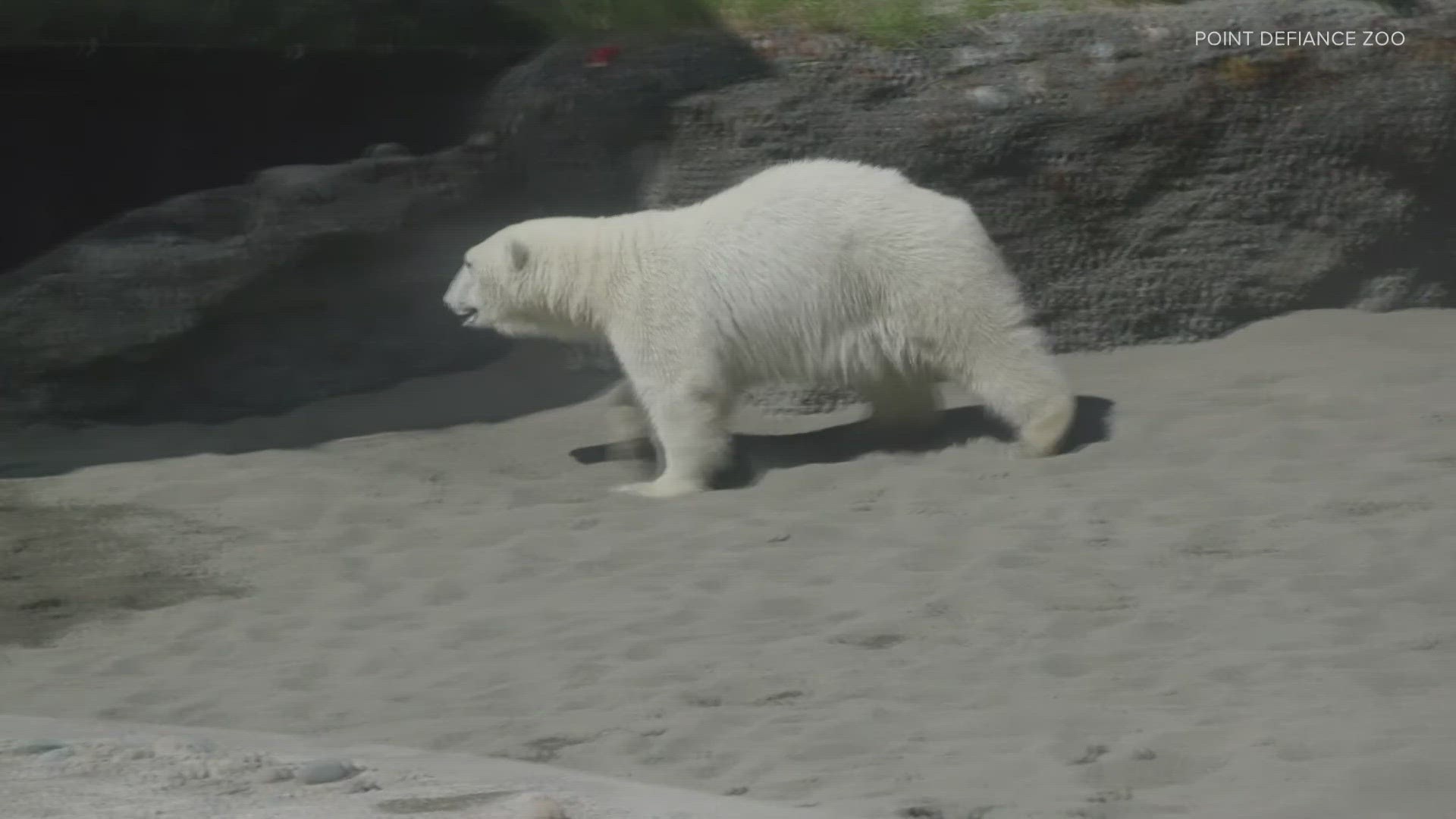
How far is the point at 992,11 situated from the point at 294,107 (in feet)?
11.5

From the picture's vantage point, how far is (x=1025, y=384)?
25.2 feet

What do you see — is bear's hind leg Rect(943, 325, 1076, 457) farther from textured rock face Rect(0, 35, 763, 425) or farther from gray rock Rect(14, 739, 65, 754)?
gray rock Rect(14, 739, 65, 754)

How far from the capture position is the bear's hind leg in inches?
302

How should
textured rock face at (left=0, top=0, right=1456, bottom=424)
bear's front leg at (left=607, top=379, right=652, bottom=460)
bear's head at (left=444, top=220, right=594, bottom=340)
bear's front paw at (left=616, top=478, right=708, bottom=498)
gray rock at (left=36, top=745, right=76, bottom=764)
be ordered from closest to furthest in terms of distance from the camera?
gray rock at (left=36, top=745, right=76, bottom=764) < bear's front paw at (left=616, top=478, right=708, bottom=498) < bear's head at (left=444, top=220, right=594, bottom=340) < bear's front leg at (left=607, top=379, right=652, bottom=460) < textured rock face at (left=0, top=0, right=1456, bottom=424)

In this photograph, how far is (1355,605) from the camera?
217 inches

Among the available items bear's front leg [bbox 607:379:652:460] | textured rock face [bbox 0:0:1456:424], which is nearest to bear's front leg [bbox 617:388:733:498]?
bear's front leg [bbox 607:379:652:460]

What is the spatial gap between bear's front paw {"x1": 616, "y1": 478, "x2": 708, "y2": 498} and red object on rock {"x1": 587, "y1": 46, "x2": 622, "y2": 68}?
2.41 meters

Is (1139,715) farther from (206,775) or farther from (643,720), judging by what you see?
(206,775)

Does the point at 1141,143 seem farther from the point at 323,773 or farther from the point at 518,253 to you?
the point at 323,773

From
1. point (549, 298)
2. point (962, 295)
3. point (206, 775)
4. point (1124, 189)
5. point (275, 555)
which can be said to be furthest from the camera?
point (1124, 189)

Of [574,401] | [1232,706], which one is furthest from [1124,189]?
[1232,706]

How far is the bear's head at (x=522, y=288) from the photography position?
820cm

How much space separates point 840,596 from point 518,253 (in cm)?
283

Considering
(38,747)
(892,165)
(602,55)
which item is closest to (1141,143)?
(892,165)
